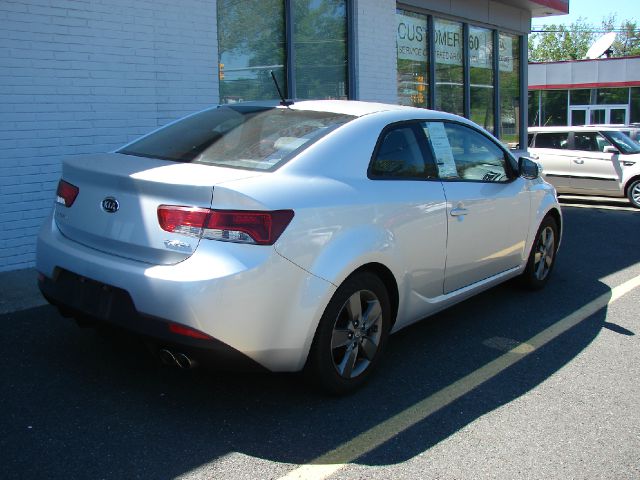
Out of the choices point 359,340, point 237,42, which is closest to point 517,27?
point 237,42

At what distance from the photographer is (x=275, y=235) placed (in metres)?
3.30

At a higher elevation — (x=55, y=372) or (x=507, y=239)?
(x=507, y=239)

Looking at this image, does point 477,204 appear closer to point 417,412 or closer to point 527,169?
point 527,169

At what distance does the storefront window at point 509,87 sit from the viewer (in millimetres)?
14930

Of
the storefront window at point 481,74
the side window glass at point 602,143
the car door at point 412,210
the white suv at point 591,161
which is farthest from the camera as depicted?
the storefront window at point 481,74

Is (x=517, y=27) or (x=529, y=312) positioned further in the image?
(x=517, y=27)

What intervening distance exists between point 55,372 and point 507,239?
335 cm

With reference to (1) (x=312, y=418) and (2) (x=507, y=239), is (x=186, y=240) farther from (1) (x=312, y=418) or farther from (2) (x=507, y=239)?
(2) (x=507, y=239)

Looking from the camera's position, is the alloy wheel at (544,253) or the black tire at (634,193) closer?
the alloy wheel at (544,253)

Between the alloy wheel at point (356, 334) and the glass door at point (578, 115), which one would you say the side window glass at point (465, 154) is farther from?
the glass door at point (578, 115)

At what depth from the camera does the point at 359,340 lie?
3.89 meters

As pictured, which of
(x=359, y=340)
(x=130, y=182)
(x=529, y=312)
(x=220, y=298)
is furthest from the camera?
(x=529, y=312)

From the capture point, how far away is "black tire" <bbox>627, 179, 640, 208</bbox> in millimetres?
12492

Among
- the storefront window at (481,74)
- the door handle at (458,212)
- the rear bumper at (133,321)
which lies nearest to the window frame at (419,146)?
the door handle at (458,212)
